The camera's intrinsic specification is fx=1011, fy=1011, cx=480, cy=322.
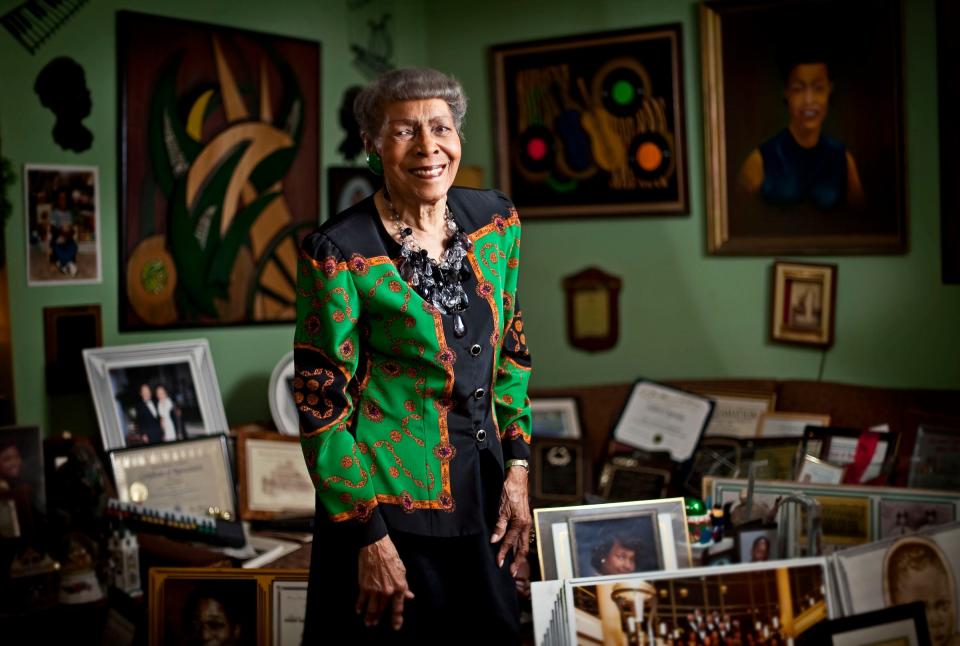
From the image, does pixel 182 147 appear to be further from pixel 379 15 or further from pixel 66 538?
pixel 66 538

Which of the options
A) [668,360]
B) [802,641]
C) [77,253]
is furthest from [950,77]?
[77,253]

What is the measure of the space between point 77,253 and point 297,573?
Answer: 4.48ft

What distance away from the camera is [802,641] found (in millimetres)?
1908

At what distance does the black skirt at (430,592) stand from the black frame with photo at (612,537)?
0.31m

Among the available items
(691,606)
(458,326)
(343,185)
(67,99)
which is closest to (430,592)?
(458,326)

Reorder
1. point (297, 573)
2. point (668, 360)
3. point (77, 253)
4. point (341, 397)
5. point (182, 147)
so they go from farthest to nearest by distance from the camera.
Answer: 1. point (668, 360)
2. point (182, 147)
3. point (77, 253)
4. point (297, 573)
5. point (341, 397)

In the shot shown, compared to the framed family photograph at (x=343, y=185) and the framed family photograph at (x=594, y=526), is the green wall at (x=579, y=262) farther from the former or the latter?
the framed family photograph at (x=594, y=526)

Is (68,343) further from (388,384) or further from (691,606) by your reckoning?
(691,606)

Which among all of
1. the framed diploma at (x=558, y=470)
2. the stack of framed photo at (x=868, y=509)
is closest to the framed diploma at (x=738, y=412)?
the framed diploma at (x=558, y=470)

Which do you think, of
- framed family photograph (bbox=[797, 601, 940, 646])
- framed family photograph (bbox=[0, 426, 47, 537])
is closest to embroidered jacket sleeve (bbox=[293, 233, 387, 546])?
framed family photograph (bbox=[797, 601, 940, 646])

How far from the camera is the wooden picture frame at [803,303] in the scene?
11.4 feet

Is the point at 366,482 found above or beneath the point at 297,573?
above

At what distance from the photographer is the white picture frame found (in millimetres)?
3432

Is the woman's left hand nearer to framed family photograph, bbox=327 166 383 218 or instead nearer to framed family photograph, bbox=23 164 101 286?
framed family photograph, bbox=23 164 101 286
